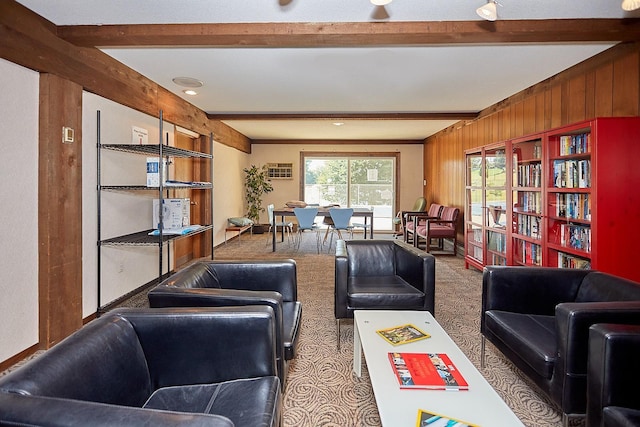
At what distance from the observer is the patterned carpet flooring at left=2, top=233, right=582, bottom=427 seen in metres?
1.87

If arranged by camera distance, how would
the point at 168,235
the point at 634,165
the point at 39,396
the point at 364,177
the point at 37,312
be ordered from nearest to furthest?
the point at 39,396, the point at 37,312, the point at 634,165, the point at 168,235, the point at 364,177

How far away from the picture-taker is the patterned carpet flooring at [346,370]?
6.15ft

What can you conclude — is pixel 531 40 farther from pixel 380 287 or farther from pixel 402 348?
pixel 402 348

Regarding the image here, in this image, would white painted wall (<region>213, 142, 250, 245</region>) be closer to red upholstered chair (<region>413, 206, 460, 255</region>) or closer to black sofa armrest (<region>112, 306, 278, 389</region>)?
red upholstered chair (<region>413, 206, 460, 255</region>)

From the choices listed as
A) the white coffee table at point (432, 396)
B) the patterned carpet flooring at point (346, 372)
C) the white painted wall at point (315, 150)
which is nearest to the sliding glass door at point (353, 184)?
the white painted wall at point (315, 150)

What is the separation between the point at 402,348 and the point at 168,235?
2413 millimetres

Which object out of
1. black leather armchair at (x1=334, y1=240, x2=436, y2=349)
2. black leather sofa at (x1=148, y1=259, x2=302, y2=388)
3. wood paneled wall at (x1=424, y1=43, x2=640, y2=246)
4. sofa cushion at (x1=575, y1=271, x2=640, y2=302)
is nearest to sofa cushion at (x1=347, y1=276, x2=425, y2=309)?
black leather armchair at (x1=334, y1=240, x2=436, y2=349)

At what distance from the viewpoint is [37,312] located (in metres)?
2.54

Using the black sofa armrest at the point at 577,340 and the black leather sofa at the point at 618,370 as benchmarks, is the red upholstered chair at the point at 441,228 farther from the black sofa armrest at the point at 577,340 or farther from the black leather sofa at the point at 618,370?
the black leather sofa at the point at 618,370

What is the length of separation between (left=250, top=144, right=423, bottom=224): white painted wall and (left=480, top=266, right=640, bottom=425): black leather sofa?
6.82m

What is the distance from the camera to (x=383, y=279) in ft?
9.87

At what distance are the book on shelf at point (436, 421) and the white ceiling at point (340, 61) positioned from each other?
2.24 metres

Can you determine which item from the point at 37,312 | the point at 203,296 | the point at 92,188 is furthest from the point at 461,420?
the point at 92,188

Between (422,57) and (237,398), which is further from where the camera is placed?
(422,57)
